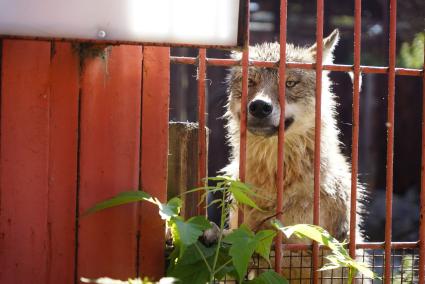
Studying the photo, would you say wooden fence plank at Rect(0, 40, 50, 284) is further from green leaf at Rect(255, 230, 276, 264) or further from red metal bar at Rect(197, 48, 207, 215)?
green leaf at Rect(255, 230, 276, 264)

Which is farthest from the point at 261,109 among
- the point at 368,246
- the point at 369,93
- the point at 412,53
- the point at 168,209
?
the point at 369,93

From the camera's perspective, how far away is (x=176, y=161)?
3.30 metres

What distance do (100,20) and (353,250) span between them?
1.58m

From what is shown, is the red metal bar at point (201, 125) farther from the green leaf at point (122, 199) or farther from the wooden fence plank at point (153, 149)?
the green leaf at point (122, 199)

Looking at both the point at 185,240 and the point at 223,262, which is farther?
the point at 223,262

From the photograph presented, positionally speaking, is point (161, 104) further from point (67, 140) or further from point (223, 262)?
point (223, 262)

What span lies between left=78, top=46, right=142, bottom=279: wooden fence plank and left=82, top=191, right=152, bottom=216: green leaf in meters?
0.08

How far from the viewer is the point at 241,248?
2.52 meters

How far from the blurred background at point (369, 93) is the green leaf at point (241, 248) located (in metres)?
5.95

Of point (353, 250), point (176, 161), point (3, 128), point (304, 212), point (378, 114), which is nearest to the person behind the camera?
point (3, 128)

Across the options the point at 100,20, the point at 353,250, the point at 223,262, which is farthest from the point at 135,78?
the point at 353,250

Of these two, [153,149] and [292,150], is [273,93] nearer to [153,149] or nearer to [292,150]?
[292,150]

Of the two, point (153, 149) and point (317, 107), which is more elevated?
point (317, 107)

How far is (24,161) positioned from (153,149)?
53cm
